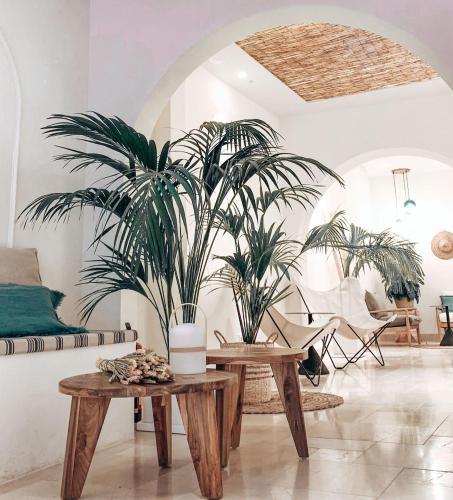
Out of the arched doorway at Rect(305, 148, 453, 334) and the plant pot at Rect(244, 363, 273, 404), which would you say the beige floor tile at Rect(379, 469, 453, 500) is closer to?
the plant pot at Rect(244, 363, 273, 404)

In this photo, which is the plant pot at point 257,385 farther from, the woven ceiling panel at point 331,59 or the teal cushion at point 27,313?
the woven ceiling panel at point 331,59

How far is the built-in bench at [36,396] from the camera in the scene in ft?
7.44

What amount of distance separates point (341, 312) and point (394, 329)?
3.32 metres

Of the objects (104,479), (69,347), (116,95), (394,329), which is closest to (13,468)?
(104,479)

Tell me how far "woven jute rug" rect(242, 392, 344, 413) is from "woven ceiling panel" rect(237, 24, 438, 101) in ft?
9.75

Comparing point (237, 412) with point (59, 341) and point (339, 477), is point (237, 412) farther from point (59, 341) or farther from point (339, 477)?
point (59, 341)

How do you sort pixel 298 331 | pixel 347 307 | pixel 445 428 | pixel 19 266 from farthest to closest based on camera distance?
1. pixel 347 307
2. pixel 298 331
3. pixel 445 428
4. pixel 19 266

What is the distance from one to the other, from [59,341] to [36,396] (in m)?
0.25

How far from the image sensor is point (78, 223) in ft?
11.7

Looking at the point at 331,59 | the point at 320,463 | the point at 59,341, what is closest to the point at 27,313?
the point at 59,341

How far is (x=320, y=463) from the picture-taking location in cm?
236

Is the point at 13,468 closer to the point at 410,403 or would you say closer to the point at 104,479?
the point at 104,479

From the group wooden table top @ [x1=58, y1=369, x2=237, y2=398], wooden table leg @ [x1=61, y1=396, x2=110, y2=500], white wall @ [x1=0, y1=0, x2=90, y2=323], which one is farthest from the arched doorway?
wooden table leg @ [x1=61, y1=396, x2=110, y2=500]

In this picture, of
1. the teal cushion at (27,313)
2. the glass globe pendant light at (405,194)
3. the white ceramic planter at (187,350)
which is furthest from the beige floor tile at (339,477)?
the glass globe pendant light at (405,194)
